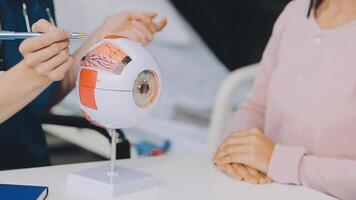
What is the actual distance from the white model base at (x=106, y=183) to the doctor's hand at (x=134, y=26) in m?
0.31

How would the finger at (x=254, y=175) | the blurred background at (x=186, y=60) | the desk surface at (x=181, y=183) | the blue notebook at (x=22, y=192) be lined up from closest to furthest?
the blue notebook at (x=22, y=192)
the desk surface at (x=181, y=183)
the finger at (x=254, y=175)
the blurred background at (x=186, y=60)

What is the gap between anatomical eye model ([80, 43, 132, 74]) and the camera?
0.97 m

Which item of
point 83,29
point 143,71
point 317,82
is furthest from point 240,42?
point 143,71

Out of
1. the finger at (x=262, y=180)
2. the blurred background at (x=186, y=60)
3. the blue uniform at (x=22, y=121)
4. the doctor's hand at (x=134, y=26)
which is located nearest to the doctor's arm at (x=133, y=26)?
the doctor's hand at (x=134, y=26)

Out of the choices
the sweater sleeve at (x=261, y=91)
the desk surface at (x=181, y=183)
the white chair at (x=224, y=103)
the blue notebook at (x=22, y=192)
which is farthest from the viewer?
the white chair at (x=224, y=103)

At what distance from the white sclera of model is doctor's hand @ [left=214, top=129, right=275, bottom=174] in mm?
188

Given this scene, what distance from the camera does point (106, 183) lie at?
1004 millimetres

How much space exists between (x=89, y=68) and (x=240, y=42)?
143cm

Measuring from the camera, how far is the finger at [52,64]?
3.22 feet

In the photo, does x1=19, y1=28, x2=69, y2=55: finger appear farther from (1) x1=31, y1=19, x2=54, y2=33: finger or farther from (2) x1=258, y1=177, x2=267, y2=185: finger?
(2) x1=258, y1=177, x2=267, y2=185: finger

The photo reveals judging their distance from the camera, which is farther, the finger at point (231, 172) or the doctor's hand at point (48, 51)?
the finger at point (231, 172)

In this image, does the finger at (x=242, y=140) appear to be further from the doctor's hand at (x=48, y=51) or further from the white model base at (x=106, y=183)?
the doctor's hand at (x=48, y=51)

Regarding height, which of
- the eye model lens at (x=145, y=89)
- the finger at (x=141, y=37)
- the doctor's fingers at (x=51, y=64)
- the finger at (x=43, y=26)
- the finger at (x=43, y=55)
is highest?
the finger at (x=43, y=26)

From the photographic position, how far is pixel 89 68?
98 centimetres
